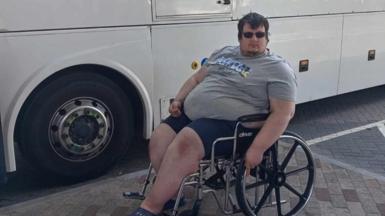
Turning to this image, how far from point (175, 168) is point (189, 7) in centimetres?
174

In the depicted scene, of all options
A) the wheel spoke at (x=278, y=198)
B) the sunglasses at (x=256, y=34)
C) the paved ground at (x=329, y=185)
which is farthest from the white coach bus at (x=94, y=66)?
the wheel spoke at (x=278, y=198)

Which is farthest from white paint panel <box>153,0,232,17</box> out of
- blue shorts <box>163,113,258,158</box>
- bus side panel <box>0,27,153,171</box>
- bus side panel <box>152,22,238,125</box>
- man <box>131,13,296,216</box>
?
blue shorts <box>163,113,258,158</box>

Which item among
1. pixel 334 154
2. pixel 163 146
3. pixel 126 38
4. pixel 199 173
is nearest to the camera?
pixel 199 173

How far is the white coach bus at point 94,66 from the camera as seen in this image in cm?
351

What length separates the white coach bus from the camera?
3510mm

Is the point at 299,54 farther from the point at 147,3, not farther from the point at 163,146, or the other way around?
the point at 163,146

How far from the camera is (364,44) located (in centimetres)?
621

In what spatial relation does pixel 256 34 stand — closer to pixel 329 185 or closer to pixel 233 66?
pixel 233 66

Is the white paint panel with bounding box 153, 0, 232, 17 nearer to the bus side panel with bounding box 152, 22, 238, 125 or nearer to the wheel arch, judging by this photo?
the bus side panel with bounding box 152, 22, 238, 125

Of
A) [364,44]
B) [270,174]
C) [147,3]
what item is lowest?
[270,174]

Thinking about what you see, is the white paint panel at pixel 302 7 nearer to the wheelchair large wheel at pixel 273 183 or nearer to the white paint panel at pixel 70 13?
the white paint panel at pixel 70 13

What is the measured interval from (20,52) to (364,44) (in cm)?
431

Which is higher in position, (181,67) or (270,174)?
(181,67)

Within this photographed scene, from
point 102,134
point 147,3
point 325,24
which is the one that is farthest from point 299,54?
point 102,134
